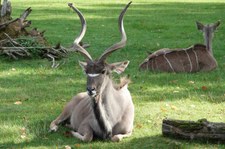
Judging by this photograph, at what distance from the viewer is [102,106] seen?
20.2ft

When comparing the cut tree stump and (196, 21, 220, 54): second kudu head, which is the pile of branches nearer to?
(196, 21, 220, 54): second kudu head

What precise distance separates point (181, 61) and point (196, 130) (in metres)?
4.61

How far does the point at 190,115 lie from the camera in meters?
7.43

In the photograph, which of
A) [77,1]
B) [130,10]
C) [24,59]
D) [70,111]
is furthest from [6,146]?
[77,1]

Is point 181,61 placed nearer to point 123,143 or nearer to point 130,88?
point 130,88

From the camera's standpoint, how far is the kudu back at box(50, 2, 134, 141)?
5.98 m

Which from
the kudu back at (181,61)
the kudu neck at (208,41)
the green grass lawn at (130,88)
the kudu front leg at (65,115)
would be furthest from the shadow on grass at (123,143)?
the kudu neck at (208,41)

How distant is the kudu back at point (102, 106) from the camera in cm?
598

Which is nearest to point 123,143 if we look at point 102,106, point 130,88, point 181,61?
point 102,106

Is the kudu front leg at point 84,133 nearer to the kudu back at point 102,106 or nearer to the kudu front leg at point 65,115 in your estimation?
the kudu back at point 102,106

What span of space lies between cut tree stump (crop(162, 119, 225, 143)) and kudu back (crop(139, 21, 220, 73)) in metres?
4.45

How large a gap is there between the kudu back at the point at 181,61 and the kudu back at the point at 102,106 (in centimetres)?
378

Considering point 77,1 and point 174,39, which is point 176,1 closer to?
point 77,1

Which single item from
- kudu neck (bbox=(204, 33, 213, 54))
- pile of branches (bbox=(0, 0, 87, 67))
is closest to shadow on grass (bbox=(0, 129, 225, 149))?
pile of branches (bbox=(0, 0, 87, 67))
